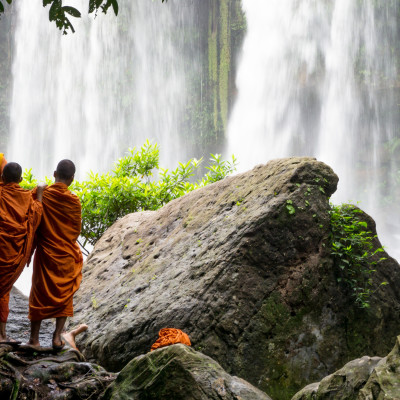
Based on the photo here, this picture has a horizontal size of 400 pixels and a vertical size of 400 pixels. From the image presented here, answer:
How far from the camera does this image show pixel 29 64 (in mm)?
22062

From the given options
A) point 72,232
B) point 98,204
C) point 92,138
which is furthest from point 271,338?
point 92,138

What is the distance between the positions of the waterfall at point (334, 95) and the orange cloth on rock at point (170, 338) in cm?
1487

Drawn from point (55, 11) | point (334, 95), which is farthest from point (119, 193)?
point (334, 95)

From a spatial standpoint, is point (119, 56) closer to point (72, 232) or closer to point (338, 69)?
point (338, 69)

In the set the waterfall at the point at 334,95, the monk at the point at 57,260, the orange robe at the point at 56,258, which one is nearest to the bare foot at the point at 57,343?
the monk at the point at 57,260

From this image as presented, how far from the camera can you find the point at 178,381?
2.54 m

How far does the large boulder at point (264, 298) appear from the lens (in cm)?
370

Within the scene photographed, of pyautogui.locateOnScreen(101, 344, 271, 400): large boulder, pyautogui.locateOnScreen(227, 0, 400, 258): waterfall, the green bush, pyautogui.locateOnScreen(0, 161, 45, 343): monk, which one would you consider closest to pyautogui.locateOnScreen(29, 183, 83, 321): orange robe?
pyautogui.locateOnScreen(0, 161, 45, 343): monk

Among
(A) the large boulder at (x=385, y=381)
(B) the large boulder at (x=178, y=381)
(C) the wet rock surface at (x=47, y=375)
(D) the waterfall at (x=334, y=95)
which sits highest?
(D) the waterfall at (x=334, y=95)

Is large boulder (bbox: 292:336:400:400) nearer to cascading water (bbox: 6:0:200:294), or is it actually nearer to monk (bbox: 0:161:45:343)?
monk (bbox: 0:161:45:343)

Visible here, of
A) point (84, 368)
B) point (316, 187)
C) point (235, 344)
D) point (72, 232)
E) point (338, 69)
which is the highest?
point (338, 69)

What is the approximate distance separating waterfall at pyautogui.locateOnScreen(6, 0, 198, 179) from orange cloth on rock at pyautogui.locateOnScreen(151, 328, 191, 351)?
1785 cm

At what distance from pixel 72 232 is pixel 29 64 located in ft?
67.3

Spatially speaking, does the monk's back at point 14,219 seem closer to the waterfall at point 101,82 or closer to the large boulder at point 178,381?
the large boulder at point 178,381
